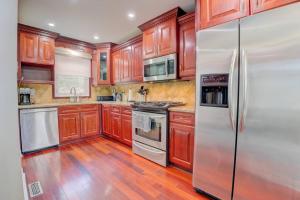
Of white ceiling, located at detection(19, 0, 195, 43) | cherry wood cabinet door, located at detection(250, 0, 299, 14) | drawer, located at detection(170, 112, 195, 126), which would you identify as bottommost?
drawer, located at detection(170, 112, 195, 126)

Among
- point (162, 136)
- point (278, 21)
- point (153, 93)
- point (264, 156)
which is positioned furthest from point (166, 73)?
point (264, 156)

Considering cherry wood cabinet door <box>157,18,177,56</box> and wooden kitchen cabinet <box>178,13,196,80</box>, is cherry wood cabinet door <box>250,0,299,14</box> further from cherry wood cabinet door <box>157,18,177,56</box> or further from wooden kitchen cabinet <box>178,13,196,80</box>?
cherry wood cabinet door <box>157,18,177,56</box>

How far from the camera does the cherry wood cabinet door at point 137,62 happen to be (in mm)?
3253

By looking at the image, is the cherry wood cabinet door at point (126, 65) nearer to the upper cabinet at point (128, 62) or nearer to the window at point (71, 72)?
the upper cabinet at point (128, 62)

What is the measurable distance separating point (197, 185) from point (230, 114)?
96 cm

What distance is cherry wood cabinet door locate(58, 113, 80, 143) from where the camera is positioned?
10.8 feet

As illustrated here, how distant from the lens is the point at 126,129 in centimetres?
317

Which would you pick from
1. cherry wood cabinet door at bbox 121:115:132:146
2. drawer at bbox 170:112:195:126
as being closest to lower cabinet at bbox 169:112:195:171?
drawer at bbox 170:112:195:126

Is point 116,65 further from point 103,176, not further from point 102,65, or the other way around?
point 103,176

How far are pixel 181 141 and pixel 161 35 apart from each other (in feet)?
6.16

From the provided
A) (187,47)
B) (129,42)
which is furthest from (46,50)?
(187,47)

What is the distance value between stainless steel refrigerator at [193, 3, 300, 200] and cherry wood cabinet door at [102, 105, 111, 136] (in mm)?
2456

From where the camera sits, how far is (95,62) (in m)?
4.21

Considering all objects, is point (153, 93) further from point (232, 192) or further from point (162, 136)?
point (232, 192)
